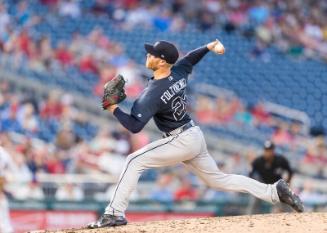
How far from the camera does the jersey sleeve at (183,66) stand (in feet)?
29.5

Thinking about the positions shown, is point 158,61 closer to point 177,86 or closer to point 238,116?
point 177,86

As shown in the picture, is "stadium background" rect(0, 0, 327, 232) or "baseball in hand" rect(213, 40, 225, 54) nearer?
"baseball in hand" rect(213, 40, 225, 54)

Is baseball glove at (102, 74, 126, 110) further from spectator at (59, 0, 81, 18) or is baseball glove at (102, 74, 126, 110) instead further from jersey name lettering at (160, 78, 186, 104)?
spectator at (59, 0, 81, 18)

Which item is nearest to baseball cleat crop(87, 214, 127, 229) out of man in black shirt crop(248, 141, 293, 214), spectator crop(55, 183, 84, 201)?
man in black shirt crop(248, 141, 293, 214)

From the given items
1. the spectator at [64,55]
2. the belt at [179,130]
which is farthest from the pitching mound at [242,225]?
the spectator at [64,55]

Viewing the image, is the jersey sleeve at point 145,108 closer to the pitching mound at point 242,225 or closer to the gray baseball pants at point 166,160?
the gray baseball pants at point 166,160

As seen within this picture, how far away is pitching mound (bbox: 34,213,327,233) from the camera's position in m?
8.77

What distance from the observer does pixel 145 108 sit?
8477mm

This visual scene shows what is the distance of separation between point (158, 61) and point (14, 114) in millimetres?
7454

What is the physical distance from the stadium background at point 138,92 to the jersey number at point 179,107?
4624 millimetres

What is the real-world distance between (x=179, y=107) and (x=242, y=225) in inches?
47.4

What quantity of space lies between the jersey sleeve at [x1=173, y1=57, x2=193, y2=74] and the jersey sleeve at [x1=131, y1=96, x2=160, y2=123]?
53cm

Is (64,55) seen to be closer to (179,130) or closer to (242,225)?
(179,130)

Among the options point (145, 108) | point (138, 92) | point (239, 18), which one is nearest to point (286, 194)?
point (145, 108)
